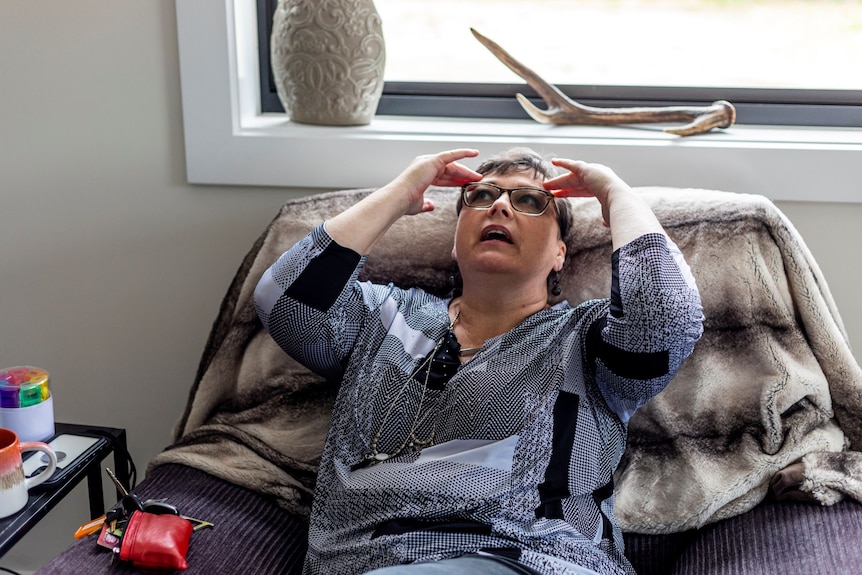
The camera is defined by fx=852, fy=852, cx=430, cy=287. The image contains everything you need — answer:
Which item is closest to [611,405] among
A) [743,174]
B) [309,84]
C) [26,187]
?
[743,174]

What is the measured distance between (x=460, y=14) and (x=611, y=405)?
3.85 ft

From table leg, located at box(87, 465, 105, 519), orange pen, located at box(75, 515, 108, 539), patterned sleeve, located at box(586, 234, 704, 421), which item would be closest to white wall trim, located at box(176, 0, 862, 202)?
patterned sleeve, located at box(586, 234, 704, 421)

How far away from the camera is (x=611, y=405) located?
1.43 metres

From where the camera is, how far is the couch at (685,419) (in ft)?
4.54

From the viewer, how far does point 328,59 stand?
187 centimetres

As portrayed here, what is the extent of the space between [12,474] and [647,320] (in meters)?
1.00

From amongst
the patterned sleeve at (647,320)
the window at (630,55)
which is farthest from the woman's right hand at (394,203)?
the window at (630,55)

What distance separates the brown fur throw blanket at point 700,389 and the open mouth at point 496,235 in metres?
0.20

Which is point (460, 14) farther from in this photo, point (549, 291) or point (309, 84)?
point (549, 291)

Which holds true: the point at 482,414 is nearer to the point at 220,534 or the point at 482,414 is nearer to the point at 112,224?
the point at 220,534

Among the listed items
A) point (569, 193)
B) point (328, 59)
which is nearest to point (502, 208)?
point (569, 193)

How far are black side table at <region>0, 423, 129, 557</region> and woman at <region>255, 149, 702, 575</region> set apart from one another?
0.42 m

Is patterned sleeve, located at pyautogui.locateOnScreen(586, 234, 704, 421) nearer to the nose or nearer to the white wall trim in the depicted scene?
the nose

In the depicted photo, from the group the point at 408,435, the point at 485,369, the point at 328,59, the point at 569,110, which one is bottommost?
the point at 408,435
